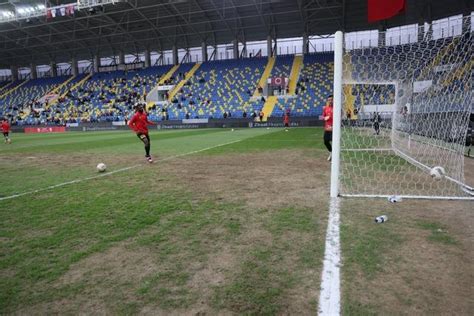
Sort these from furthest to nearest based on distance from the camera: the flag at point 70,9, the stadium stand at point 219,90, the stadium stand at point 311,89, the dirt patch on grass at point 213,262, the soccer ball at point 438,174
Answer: the stadium stand at point 219,90 → the stadium stand at point 311,89 → the flag at point 70,9 → the soccer ball at point 438,174 → the dirt patch on grass at point 213,262

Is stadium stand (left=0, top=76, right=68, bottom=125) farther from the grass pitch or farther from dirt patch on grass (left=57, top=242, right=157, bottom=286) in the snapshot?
dirt patch on grass (left=57, top=242, right=157, bottom=286)

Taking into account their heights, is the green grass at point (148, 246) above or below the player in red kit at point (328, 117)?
below

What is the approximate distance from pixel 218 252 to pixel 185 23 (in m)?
42.6

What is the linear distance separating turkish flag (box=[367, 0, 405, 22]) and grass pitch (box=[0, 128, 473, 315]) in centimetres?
2339

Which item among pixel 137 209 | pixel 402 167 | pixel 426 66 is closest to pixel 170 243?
pixel 137 209

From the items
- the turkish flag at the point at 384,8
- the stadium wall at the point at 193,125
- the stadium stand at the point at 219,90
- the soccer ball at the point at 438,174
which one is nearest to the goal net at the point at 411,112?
the soccer ball at the point at 438,174

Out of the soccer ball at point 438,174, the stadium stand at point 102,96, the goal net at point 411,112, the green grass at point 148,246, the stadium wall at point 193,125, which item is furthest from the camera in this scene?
the stadium stand at point 102,96

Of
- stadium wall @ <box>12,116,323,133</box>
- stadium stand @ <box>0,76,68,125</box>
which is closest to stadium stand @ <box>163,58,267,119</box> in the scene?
stadium wall @ <box>12,116,323,133</box>

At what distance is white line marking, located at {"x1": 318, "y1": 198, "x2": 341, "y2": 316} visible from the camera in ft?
8.74

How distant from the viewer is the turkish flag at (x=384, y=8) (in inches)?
978

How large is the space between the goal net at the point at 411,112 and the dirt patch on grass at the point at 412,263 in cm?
148

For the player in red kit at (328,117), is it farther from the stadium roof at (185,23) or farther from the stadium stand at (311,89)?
the stadium roof at (185,23)

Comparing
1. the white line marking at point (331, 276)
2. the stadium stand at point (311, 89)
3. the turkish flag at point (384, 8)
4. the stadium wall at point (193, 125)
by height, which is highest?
the turkish flag at point (384, 8)

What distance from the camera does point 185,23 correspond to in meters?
42.0
